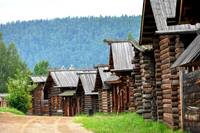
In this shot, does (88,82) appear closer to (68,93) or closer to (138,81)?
(68,93)

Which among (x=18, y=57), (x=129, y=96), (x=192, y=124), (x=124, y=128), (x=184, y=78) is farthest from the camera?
(x=18, y=57)

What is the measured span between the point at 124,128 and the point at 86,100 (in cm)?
3446

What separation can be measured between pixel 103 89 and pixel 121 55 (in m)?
8.69

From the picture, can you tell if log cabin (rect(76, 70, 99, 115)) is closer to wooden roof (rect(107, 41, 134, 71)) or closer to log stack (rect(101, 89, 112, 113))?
log stack (rect(101, 89, 112, 113))

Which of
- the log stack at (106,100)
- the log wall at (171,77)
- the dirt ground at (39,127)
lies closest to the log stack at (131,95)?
the dirt ground at (39,127)

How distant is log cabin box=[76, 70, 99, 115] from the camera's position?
5662 cm

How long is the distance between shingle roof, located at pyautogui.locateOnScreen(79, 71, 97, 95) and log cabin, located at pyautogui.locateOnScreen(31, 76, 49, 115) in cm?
1508

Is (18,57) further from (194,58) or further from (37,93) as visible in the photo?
(194,58)

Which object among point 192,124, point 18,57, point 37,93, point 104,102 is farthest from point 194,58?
point 18,57

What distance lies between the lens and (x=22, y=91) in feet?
202

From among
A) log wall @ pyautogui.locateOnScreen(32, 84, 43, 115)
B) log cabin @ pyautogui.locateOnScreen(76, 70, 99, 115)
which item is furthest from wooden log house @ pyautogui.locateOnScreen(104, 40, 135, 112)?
log wall @ pyautogui.locateOnScreen(32, 84, 43, 115)

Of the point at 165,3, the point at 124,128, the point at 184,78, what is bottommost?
the point at 124,128

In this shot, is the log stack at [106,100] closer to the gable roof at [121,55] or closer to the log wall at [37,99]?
the gable roof at [121,55]

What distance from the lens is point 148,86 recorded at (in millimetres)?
28438
